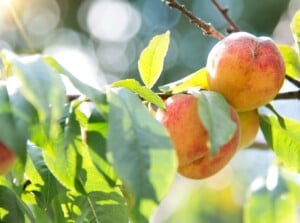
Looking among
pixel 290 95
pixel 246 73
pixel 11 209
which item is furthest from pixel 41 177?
pixel 290 95

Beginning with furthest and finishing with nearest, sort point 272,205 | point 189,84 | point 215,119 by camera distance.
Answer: point 272,205 → point 189,84 → point 215,119

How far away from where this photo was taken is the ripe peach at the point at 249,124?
0.90 metres

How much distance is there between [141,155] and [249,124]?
0.34m

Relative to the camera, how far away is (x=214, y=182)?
2.96 m

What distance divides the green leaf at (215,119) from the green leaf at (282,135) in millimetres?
143

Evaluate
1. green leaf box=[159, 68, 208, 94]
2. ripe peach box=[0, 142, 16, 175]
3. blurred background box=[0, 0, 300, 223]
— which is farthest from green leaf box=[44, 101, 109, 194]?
blurred background box=[0, 0, 300, 223]

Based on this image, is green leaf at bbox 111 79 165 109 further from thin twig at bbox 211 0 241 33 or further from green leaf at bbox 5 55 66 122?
thin twig at bbox 211 0 241 33

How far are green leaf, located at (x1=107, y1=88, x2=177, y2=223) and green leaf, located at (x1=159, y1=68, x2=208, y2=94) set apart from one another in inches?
7.9

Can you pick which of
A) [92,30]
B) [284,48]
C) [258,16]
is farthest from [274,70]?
[92,30]

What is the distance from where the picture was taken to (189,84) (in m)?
0.85

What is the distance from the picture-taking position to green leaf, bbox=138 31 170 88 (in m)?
0.86

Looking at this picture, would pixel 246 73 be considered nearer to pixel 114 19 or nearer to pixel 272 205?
pixel 272 205

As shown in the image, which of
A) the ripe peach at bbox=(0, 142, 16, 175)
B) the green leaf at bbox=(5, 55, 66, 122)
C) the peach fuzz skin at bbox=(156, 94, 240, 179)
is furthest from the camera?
the peach fuzz skin at bbox=(156, 94, 240, 179)

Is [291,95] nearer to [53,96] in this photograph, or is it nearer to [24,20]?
[53,96]
